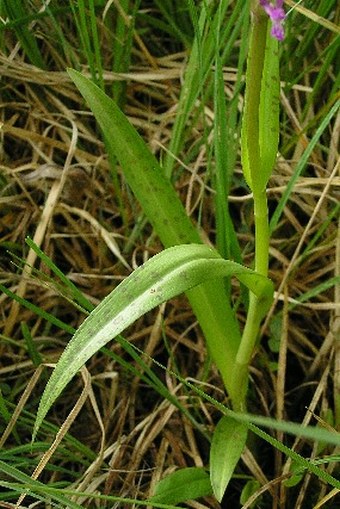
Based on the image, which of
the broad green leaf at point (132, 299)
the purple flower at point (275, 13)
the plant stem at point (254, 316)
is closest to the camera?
the purple flower at point (275, 13)

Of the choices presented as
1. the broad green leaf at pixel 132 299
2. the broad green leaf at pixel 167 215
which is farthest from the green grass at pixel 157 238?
the broad green leaf at pixel 132 299

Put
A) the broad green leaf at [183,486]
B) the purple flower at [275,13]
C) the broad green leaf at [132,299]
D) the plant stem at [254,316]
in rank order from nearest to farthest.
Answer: the purple flower at [275,13]
the broad green leaf at [132,299]
the plant stem at [254,316]
the broad green leaf at [183,486]

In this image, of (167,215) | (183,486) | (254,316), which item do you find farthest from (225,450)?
(167,215)

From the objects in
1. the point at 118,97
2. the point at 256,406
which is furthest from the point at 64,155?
the point at 256,406

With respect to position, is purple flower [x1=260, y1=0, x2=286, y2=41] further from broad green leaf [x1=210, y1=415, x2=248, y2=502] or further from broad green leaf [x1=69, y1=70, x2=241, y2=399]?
broad green leaf [x1=210, y1=415, x2=248, y2=502]

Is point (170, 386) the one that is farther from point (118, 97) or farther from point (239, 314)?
point (118, 97)

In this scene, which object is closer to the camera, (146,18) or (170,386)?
(170,386)

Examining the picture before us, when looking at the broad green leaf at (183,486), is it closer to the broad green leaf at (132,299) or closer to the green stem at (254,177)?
the green stem at (254,177)
